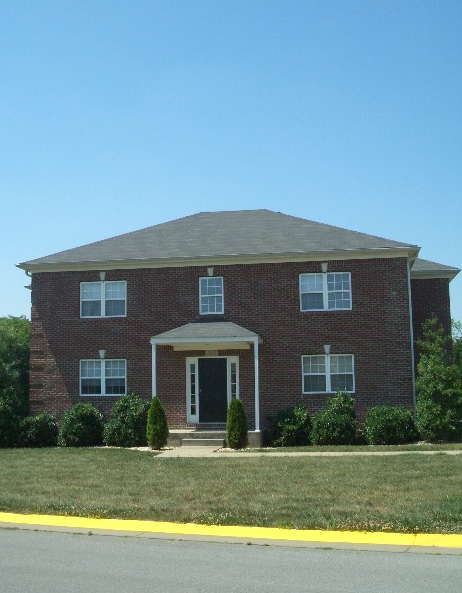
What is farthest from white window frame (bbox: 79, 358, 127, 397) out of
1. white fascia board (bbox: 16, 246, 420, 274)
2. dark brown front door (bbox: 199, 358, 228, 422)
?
white fascia board (bbox: 16, 246, 420, 274)

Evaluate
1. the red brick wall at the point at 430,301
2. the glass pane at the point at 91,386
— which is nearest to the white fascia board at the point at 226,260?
the red brick wall at the point at 430,301

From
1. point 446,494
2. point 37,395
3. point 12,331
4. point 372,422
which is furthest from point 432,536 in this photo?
point 12,331

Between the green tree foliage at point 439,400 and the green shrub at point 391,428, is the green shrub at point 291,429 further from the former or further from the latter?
the green tree foliage at point 439,400

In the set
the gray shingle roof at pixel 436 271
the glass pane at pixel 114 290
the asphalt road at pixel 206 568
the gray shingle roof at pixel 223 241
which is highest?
the gray shingle roof at pixel 223 241

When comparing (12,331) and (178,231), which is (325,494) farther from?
(12,331)

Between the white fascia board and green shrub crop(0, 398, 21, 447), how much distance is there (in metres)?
4.71

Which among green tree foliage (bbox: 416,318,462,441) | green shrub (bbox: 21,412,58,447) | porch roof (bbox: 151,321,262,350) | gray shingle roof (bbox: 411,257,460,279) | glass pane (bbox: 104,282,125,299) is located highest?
gray shingle roof (bbox: 411,257,460,279)

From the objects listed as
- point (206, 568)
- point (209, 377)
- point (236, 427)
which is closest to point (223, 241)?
point (209, 377)

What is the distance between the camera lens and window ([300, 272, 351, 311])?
2573cm

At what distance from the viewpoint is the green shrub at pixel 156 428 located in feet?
76.0

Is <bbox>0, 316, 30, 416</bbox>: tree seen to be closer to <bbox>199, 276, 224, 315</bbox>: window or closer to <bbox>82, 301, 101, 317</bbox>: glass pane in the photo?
<bbox>82, 301, 101, 317</bbox>: glass pane

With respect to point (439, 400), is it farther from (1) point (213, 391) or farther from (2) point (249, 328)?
(1) point (213, 391)

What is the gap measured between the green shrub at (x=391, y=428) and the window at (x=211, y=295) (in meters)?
6.22

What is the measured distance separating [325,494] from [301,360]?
1232 cm
